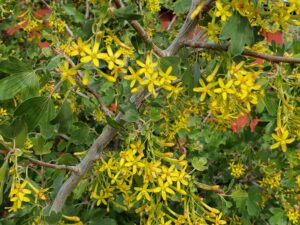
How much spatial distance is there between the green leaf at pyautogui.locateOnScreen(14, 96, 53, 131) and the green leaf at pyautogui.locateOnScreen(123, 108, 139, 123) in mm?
170

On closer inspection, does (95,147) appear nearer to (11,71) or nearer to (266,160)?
(11,71)

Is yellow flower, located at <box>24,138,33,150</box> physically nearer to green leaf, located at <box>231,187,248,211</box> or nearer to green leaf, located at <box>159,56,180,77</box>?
green leaf, located at <box>159,56,180,77</box>

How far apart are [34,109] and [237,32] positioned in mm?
Result: 432

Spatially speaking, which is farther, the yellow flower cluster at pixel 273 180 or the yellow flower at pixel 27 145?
the yellow flower cluster at pixel 273 180

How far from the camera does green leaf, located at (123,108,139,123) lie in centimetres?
98

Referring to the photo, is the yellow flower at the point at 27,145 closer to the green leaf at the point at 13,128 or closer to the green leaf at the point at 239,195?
the green leaf at the point at 13,128

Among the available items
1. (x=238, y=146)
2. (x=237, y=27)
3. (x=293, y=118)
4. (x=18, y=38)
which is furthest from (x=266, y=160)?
(x=18, y=38)

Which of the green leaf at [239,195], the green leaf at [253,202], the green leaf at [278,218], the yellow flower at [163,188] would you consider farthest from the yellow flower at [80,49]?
the green leaf at [278,218]

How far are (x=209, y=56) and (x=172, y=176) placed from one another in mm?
479

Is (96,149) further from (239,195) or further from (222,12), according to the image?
(239,195)

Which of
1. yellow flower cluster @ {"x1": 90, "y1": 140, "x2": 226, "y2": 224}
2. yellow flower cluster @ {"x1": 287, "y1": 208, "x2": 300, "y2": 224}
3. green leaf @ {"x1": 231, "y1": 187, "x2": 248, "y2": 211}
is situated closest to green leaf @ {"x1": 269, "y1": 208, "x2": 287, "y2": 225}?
yellow flower cluster @ {"x1": 287, "y1": 208, "x2": 300, "y2": 224}

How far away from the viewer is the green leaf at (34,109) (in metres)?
0.88

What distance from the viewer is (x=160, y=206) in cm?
101

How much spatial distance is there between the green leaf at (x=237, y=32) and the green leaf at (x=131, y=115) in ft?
0.87
